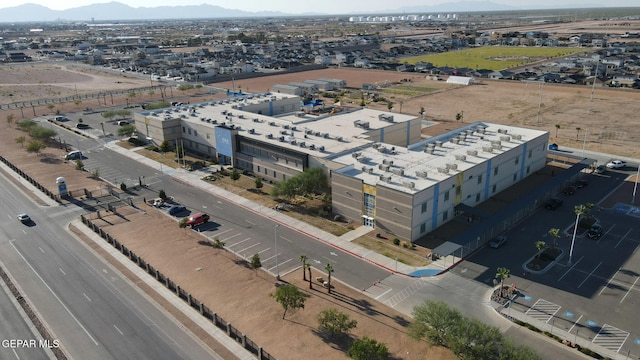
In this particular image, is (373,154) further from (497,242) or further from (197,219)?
(197,219)

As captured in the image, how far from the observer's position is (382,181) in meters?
65.8

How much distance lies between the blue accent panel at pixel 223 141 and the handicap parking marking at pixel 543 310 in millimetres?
61733

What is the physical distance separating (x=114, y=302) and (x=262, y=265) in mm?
17238

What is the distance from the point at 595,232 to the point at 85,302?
66.2m

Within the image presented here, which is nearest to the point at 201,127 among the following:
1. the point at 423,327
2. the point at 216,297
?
the point at 216,297

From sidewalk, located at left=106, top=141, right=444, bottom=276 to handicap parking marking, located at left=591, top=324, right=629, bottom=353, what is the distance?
56.6ft

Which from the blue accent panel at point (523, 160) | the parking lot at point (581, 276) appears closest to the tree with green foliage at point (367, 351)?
the parking lot at point (581, 276)

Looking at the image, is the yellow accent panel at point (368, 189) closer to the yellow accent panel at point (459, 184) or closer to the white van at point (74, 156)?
the yellow accent panel at point (459, 184)

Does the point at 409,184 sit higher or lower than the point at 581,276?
→ higher

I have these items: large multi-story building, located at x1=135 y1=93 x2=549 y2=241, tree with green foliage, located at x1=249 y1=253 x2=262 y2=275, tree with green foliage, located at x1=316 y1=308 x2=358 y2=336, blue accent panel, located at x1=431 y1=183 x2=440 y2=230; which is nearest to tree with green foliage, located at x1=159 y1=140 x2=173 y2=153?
large multi-story building, located at x1=135 y1=93 x2=549 y2=241

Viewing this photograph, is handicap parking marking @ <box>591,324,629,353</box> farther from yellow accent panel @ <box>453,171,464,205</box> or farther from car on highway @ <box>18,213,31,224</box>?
car on highway @ <box>18,213,31,224</box>

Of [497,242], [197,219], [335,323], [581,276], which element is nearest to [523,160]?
[497,242]

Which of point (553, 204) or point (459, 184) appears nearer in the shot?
point (459, 184)

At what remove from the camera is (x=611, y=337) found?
1721 inches
